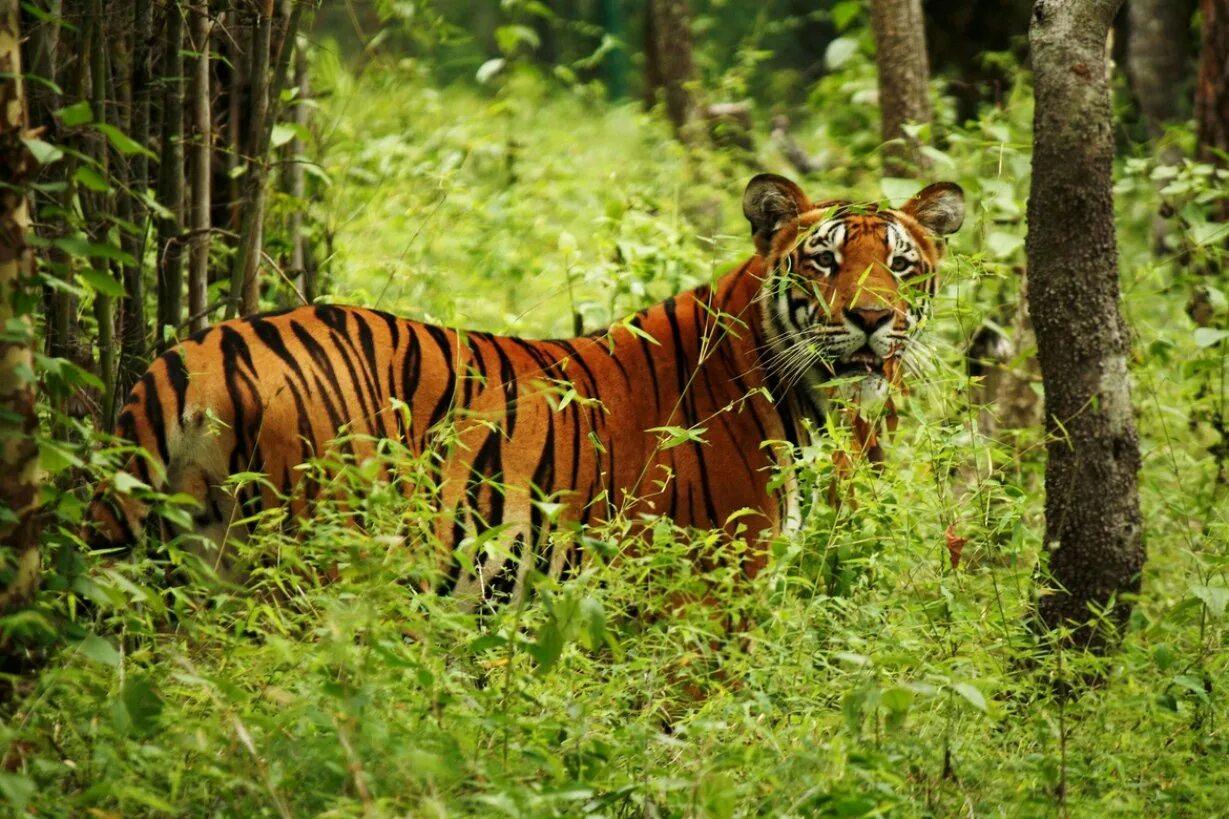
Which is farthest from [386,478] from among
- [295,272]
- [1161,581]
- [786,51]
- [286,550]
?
[786,51]

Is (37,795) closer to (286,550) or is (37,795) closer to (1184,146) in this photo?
(286,550)

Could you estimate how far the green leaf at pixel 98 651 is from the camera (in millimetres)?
2697

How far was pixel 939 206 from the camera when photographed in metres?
4.48

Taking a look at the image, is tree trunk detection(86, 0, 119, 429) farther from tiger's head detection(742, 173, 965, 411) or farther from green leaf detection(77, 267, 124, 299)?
tiger's head detection(742, 173, 965, 411)

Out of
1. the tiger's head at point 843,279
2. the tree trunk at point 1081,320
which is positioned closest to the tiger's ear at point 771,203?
the tiger's head at point 843,279

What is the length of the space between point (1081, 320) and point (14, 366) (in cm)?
270

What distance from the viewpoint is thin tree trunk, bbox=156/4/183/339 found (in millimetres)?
4211

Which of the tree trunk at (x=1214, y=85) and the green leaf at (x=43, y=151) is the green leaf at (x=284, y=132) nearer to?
the green leaf at (x=43, y=151)

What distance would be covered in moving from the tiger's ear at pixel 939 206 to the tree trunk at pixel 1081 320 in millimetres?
378

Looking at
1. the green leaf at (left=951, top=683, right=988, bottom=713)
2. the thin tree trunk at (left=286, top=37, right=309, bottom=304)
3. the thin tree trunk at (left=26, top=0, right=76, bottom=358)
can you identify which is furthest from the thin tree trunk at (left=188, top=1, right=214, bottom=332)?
the green leaf at (left=951, top=683, right=988, bottom=713)

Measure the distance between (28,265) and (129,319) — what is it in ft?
5.51

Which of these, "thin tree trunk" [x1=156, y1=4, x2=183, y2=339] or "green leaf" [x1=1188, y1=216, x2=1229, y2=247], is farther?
"green leaf" [x1=1188, y1=216, x2=1229, y2=247]

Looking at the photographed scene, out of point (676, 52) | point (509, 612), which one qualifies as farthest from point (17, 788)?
point (676, 52)

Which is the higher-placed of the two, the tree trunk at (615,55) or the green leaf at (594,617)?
the tree trunk at (615,55)
